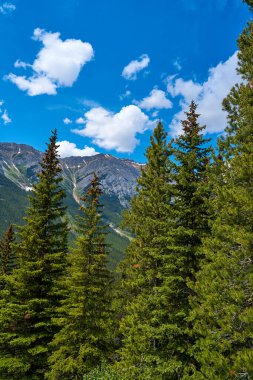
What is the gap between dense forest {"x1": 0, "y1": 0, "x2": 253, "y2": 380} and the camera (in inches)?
414

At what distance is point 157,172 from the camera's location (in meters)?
24.0

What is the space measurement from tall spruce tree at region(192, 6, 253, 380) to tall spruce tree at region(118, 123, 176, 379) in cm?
427

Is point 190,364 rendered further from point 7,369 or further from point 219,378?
point 7,369

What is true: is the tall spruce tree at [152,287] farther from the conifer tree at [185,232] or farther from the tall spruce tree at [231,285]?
the tall spruce tree at [231,285]

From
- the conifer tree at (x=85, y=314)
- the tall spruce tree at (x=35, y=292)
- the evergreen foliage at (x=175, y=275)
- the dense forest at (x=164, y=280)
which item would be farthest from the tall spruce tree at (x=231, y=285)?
the tall spruce tree at (x=35, y=292)

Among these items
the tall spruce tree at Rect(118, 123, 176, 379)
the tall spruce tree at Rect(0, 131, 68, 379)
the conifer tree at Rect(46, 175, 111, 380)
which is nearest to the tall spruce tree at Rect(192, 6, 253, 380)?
the tall spruce tree at Rect(118, 123, 176, 379)

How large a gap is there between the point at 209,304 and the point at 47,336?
1380 cm

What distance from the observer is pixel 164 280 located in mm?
16438

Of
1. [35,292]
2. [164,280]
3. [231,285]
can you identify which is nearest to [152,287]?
[164,280]

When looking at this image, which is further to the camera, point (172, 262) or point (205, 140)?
point (205, 140)

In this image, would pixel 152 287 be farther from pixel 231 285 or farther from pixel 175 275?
pixel 231 285

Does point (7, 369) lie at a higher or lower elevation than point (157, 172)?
lower

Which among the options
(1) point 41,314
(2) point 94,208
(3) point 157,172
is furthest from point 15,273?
(3) point 157,172

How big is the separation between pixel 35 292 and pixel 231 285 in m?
15.0
